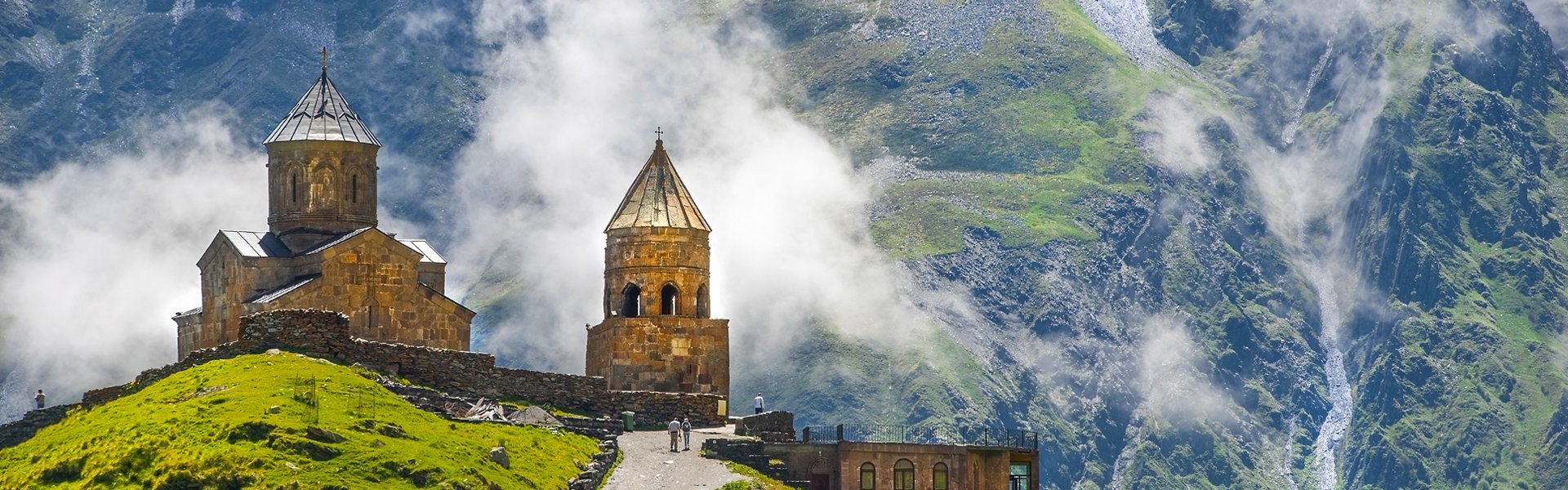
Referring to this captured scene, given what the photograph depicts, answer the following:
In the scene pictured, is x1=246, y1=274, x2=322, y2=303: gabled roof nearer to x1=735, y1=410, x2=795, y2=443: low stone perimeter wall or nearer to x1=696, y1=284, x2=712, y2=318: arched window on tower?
x1=696, y1=284, x2=712, y2=318: arched window on tower

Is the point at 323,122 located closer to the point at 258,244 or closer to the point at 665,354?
the point at 258,244

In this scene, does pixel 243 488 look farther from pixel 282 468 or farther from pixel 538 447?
pixel 538 447

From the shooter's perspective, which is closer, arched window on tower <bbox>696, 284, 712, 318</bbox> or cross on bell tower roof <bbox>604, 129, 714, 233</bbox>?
cross on bell tower roof <bbox>604, 129, 714, 233</bbox>

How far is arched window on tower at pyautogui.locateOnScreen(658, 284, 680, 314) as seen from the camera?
411ft

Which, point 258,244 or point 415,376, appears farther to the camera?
point 258,244

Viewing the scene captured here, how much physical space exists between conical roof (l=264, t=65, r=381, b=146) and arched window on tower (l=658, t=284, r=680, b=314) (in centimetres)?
1106

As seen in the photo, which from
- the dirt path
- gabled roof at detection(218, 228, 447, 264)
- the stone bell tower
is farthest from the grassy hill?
the stone bell tower

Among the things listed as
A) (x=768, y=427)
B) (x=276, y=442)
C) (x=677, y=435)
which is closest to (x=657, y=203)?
(x=768, y=427)

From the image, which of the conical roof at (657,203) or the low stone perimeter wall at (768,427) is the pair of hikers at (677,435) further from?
the conical roof at (657,203)

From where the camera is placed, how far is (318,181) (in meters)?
124

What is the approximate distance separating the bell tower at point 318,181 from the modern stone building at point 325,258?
1.1 inches

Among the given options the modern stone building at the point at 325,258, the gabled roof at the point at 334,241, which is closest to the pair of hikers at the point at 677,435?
the modern stone building at the point at 325,258

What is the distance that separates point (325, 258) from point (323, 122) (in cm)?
733

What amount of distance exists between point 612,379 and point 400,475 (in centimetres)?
2946
